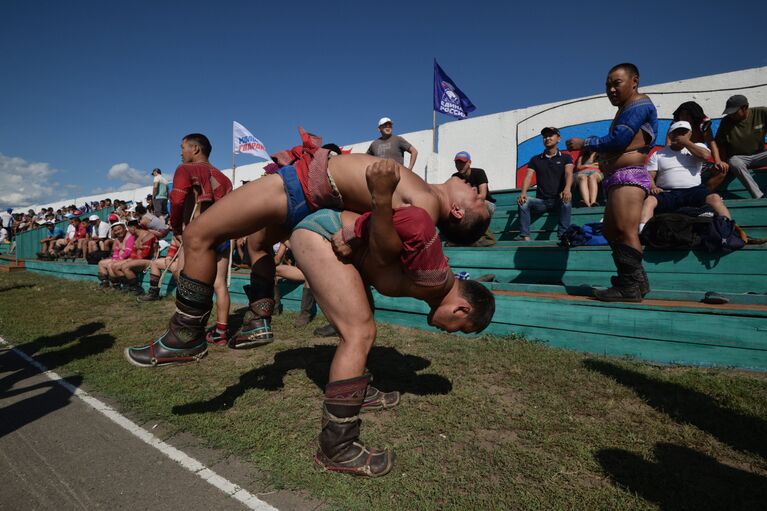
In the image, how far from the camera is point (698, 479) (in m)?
2.03

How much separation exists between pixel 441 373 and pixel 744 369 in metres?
2.51

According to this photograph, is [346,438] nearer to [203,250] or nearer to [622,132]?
[203,250]

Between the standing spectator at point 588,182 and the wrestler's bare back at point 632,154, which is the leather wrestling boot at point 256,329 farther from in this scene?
the standing spectator at point 588,182

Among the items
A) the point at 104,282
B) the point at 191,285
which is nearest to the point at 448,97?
the point at 104,282

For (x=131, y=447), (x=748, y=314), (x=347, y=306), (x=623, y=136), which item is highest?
(x=623, y=136)

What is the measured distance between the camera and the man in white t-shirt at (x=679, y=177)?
474cm

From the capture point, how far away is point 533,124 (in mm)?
10742

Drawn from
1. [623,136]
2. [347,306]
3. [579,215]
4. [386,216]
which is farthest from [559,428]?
[579,215]

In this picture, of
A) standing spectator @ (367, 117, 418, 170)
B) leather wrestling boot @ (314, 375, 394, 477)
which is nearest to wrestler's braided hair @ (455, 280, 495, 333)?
leather wrestling boot @ (314, 375, 394, 477)

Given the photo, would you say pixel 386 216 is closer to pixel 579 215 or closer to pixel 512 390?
pixel 512 390

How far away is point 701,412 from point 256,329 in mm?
3274

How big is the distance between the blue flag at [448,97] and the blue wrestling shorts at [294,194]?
10930 mm

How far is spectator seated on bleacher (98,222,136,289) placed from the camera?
9.54 m

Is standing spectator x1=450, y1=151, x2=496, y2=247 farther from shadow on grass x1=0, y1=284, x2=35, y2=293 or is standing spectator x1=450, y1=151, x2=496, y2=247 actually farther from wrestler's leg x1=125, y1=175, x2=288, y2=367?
→ shadow on grass x1=0, y1=284, x2=35, y2=293
